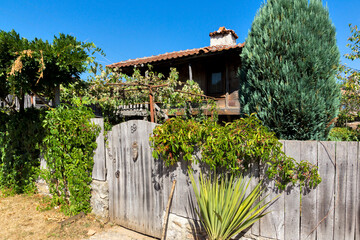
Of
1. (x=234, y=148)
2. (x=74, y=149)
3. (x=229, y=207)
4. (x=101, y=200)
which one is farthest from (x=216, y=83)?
(x=229, y=207)

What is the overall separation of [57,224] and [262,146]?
3745 millimetres

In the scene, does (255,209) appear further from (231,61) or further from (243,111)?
(231,61)

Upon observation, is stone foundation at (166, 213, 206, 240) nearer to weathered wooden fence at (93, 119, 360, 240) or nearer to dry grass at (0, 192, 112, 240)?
weathered wooden fence at (93, 119, 360, 240)

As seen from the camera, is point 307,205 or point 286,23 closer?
point 307,205

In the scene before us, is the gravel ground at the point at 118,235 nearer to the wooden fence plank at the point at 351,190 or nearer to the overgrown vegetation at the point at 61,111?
the overgrown vegetation at the point at 61,111

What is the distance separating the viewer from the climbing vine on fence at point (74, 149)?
3984mm

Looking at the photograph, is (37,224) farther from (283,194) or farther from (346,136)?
(346,136)

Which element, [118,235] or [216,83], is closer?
[118,235]

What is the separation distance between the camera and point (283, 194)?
2533mm

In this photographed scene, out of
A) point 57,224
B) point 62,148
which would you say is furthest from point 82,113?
point 57,224

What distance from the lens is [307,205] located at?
2.43m

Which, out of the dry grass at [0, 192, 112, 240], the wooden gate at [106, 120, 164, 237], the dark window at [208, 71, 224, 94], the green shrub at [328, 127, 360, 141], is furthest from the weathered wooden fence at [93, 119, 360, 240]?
the dark window at [208, 71, 224, 94]

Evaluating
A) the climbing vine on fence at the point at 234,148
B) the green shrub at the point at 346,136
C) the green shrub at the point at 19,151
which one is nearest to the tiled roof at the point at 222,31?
the green shrub at the point at 346,136

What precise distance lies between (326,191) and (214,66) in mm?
8310
